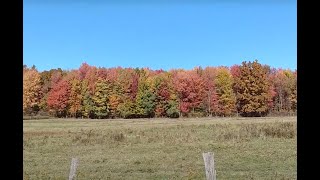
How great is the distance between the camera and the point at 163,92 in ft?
124

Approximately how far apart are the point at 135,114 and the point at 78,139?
19.7 m

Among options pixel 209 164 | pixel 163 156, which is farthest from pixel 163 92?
pixel 209 164

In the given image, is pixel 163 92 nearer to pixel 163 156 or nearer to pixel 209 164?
pixel 163 156

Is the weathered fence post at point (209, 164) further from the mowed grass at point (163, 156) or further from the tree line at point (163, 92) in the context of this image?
the tree line at point (163, 92)

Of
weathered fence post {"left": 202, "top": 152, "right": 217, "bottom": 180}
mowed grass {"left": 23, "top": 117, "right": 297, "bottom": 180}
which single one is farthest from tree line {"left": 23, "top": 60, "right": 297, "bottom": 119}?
weathered fence post {"left": 202, "top": 152, "right": 217, "bottom": 180}

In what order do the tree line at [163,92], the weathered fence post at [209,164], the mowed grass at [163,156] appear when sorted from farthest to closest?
1. the tree line at [163,92]
2. the mowed grass at [163,156]
3. the weathered fence post at [209,164]

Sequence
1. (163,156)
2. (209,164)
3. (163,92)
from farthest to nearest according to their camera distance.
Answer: (163,92), (163,156), (209,164)

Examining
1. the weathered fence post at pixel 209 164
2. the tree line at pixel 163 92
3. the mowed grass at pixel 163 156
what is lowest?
the mowed grass at pixel 163 156

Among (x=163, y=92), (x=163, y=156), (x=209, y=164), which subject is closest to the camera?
(x=209, y=164)

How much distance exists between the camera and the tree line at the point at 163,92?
110 feet

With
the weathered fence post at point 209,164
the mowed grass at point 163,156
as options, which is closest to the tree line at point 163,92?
the mowed grass at point 163,156

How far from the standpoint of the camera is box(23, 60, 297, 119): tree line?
110ft
